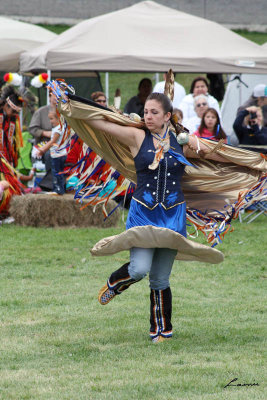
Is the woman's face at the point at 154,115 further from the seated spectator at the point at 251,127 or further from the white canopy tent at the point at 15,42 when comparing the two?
the white canopy tent at the point at 15,42

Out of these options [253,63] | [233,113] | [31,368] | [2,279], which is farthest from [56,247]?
[233,113]

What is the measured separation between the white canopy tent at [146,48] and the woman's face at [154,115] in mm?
6307

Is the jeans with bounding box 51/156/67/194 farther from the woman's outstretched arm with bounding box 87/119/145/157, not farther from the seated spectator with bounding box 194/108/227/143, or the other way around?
the woman's outstretched arm with bounding box 87/119/145/157

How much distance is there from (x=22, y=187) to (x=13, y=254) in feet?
8.33

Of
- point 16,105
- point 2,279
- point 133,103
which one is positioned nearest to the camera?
point 2,279

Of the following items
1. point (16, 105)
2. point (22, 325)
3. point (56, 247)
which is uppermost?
point (16, 105)

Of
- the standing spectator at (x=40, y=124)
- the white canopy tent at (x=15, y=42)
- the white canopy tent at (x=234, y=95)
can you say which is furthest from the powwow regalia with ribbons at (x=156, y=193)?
the white canopy tent at (x=15, y=42)

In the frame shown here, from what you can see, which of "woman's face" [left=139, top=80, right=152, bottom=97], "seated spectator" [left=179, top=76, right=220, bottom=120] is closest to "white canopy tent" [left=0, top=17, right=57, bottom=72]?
"woman's face" [left=139, top=80, right=152, bottom=97]

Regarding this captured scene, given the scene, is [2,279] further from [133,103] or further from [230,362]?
[133,103]

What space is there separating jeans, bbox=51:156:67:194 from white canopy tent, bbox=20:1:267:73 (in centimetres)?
190

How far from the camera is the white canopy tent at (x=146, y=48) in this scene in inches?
441

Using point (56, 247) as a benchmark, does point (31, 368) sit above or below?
above

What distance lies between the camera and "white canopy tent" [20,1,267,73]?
11195mm

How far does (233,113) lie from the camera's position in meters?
15.3
